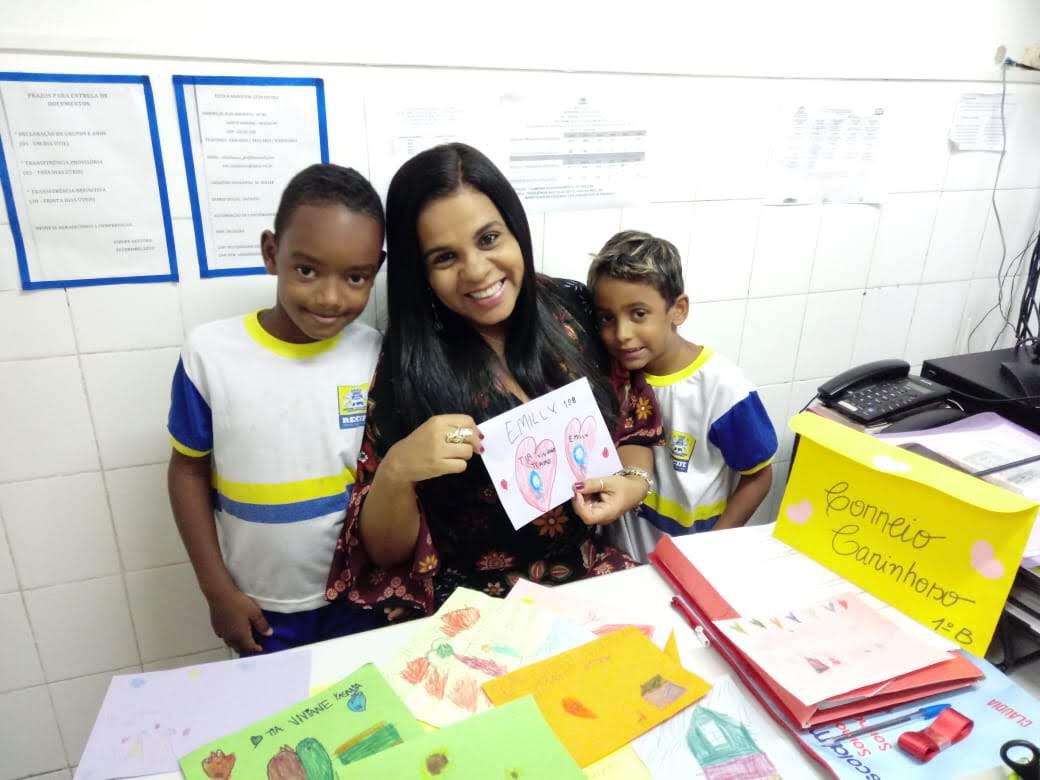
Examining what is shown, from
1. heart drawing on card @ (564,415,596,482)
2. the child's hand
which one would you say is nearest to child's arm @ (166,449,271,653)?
the child's hand

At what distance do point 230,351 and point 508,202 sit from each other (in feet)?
1.78

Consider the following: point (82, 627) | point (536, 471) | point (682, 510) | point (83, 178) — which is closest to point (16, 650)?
point (82, 627)

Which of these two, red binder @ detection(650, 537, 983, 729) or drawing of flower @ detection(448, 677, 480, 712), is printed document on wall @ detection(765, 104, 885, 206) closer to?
red binder @ detection(650, 537, 983, 729)

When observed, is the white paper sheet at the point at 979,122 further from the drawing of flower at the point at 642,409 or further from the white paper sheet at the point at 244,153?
→ the white paper sheet at the point at 244,153

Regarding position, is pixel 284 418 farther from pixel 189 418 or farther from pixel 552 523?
pixel 552 523

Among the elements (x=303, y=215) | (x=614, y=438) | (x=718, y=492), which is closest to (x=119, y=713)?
(x=303, y=215)

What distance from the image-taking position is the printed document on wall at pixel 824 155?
1681 millimetres

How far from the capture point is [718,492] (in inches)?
60.1

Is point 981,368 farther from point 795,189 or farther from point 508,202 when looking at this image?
point 508,202

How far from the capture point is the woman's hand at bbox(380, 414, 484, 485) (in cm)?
105

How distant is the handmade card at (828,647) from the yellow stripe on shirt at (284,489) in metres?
0.69

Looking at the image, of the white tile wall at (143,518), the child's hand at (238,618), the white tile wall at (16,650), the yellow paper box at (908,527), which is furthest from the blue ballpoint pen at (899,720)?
the white tile wall at (16,650)

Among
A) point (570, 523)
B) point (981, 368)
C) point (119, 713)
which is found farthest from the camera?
point (981, 368)

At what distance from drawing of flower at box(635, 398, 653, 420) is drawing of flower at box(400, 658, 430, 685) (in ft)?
2.28
